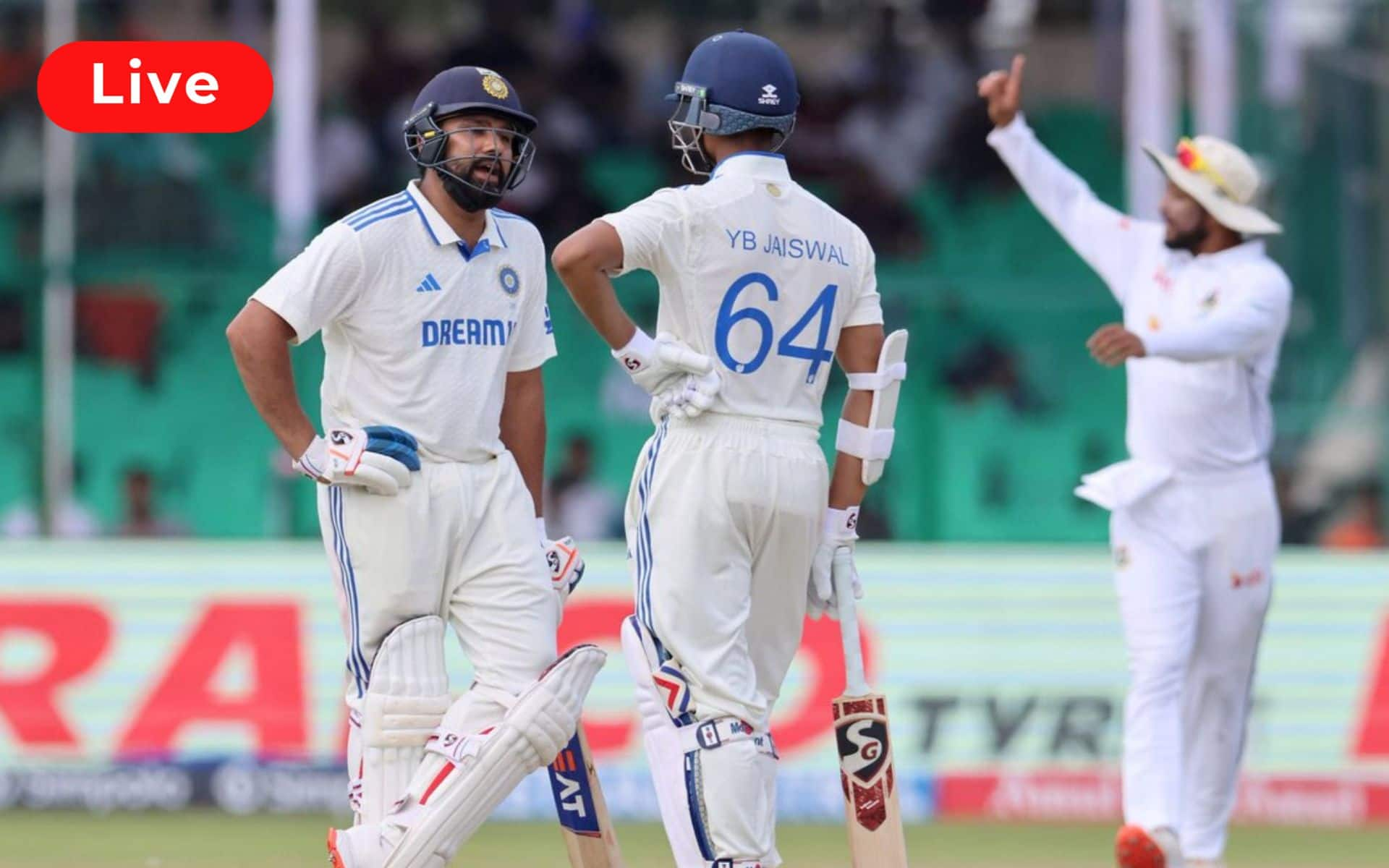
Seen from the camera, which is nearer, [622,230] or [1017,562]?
[622,230]

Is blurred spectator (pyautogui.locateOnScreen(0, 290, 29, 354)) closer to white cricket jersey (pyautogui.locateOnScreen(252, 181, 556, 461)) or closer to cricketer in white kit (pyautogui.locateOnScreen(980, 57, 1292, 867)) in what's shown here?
cricketer in white kit (pyautogui.locateOnScreen(980, 57, 1292, 867))

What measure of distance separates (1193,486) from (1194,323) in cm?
56

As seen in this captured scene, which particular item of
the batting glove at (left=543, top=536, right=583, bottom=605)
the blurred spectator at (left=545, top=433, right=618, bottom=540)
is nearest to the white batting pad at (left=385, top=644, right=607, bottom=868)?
the batting glove at (left=543, top=536, right=583, bottom=605)

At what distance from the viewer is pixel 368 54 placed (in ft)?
45.5

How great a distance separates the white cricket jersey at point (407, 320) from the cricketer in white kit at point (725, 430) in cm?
34

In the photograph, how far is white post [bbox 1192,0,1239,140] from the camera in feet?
38.5

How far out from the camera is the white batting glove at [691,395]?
5.42 meters

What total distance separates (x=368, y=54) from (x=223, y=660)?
5543 millimetres

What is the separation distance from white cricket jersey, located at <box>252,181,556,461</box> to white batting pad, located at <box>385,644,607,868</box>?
0.61 meters

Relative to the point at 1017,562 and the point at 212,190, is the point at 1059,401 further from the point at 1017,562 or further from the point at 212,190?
the point at 212,190

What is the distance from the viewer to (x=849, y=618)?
18.6 ft

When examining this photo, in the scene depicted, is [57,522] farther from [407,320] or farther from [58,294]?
[407,320]

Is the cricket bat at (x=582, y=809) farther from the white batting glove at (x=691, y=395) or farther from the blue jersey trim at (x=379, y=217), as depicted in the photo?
the blue jersey trim at (x=379, y=217)

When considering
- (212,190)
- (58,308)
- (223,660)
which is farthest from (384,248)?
(212,190)
